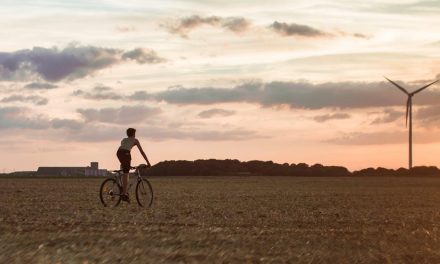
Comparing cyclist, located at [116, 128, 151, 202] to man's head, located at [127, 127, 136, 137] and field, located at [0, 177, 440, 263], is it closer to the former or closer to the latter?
man's head, located at [127, 127, 136, 137]

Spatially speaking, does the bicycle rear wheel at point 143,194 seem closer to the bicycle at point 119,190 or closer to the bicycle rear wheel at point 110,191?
the bicycle at point 119,190

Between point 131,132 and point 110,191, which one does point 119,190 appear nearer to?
point 110,191

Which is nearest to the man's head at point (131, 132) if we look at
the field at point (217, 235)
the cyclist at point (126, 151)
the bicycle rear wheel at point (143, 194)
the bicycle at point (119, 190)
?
the cyclist at point (126, 151)

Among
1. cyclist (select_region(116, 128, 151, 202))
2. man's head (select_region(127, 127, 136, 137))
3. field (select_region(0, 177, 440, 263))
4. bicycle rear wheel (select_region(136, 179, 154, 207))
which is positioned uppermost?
man's head (select_region(127, 127, 136, 137))

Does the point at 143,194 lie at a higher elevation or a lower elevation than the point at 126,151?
lower

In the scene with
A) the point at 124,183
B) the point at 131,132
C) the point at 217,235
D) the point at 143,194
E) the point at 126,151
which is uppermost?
the point at 131,132

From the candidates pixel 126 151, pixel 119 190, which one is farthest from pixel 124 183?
pixel 126 151

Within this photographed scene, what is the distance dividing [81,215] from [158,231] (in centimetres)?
542

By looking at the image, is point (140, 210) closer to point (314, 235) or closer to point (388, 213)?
point (388, 213)

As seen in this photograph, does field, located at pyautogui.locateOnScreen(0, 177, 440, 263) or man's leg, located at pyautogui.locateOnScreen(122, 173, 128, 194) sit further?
man's leg, located at pyautogui.locateOnScreen(122, 173, 128, 194)

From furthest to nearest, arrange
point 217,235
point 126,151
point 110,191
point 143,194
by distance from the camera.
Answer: point 143,194 → point 110,191 → point 126,151 → point 217,235

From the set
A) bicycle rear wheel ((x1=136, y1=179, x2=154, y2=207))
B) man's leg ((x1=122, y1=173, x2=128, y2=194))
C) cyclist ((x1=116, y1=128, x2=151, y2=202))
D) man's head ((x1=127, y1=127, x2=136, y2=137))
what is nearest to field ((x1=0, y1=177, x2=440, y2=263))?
bicycle rear wheel ((x1=136, y1=179, x2=154, y2=207))

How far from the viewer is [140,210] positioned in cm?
2236

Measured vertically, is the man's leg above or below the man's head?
below
